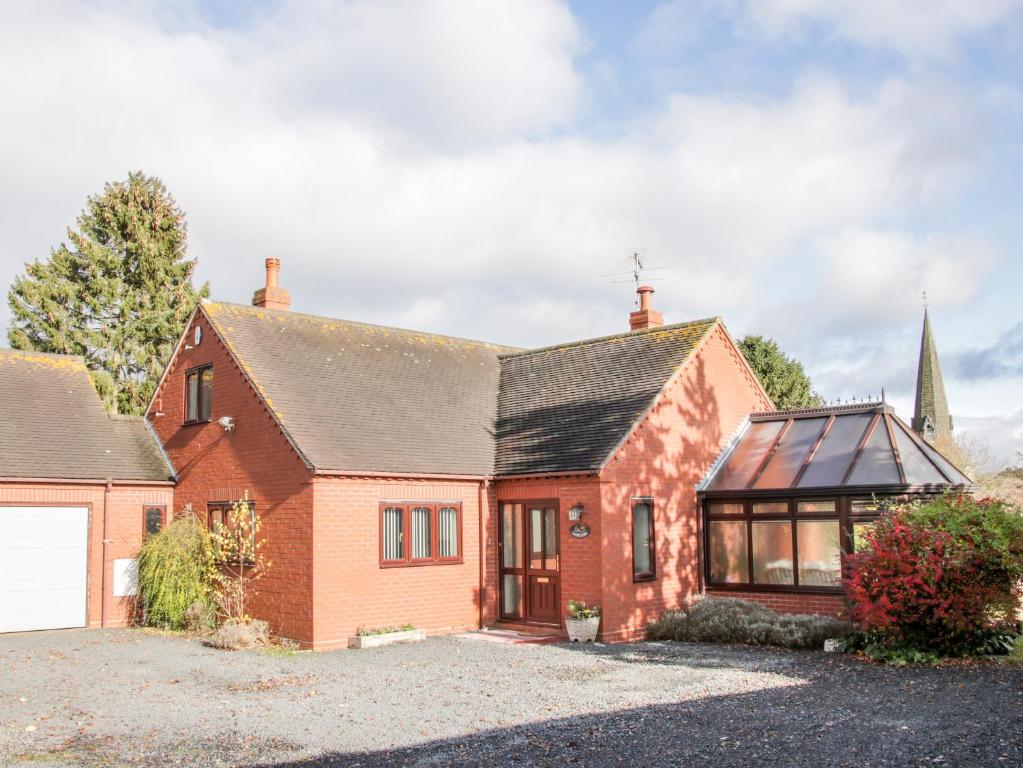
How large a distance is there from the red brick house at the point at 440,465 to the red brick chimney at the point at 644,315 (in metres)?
2.10

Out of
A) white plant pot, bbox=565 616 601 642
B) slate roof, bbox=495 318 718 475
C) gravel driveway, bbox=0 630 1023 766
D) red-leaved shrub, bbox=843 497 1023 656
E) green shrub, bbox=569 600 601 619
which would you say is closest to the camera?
gravel driveway, bbox=0 630 1023 766

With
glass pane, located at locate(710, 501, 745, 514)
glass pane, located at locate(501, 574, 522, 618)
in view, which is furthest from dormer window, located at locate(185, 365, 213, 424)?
glass pane, located at locate(710, 501, 745, 514)

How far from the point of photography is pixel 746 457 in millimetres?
19688

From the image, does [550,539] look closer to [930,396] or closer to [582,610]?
[582,610]

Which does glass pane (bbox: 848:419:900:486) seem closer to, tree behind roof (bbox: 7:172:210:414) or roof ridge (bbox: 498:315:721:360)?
roof ridge (bbox: 498:315:721:360)

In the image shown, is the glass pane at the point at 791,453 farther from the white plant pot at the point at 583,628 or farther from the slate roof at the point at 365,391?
the slate roof at the point at 365,391

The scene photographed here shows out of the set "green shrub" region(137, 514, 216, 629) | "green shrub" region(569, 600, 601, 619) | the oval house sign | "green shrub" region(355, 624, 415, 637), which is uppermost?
the oval house sign

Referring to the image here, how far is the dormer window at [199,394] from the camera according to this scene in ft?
65.1

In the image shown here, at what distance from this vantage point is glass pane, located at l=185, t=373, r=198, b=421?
2044 cm

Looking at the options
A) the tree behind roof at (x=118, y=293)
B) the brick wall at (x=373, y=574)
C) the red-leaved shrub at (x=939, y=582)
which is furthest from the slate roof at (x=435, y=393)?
the tree behind roof at (x=118, y=293)

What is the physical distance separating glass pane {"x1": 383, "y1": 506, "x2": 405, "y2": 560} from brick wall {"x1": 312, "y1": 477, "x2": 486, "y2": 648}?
0.70ft

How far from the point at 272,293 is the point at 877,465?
45.1 ft

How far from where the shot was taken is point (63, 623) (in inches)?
737

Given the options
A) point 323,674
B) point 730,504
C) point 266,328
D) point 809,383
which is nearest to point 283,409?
point 266,328
